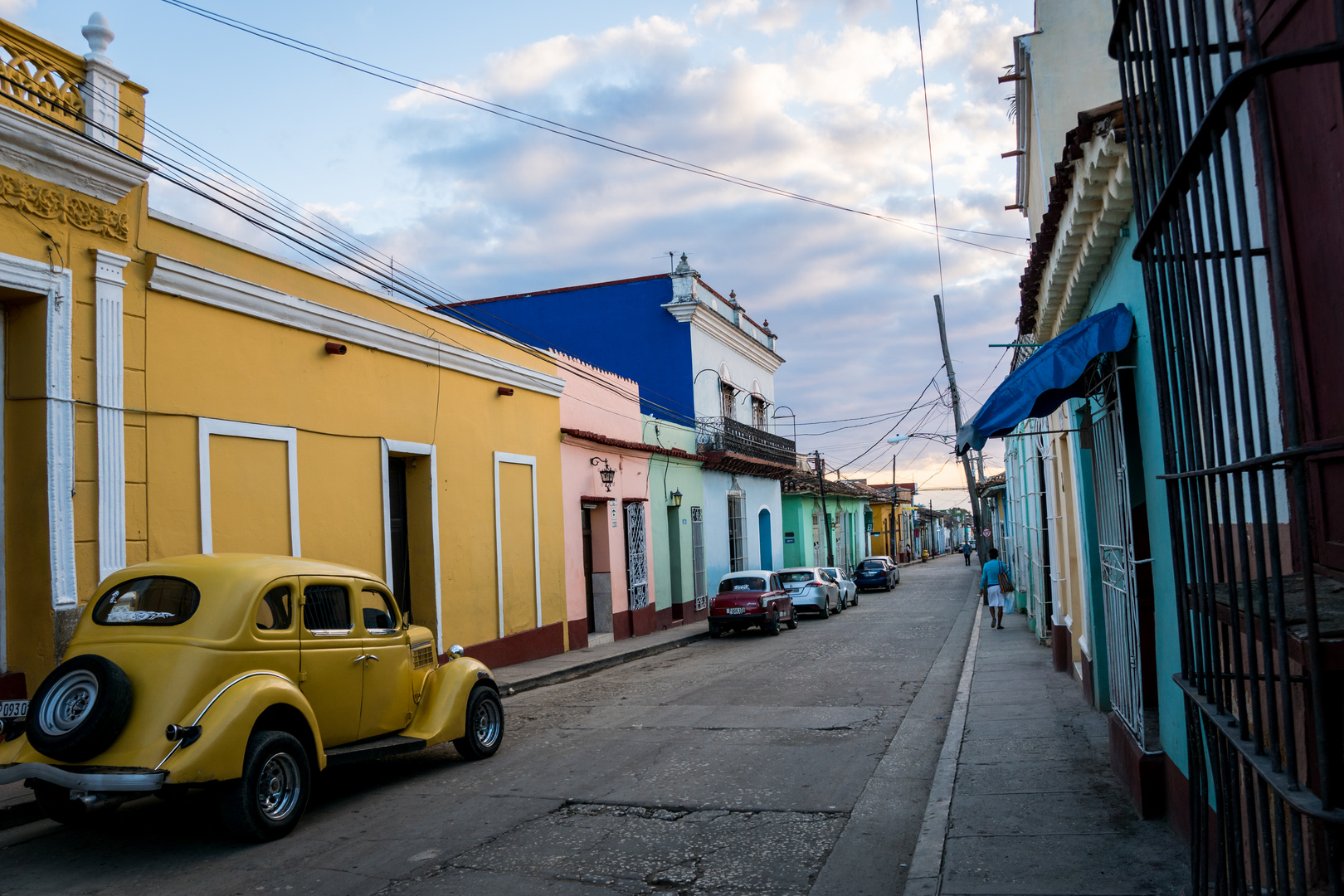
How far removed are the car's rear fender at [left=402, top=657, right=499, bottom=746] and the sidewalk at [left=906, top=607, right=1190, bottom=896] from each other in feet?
14.0

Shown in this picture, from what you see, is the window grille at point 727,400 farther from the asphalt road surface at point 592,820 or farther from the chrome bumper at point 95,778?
the chrome bumper at point 95,778

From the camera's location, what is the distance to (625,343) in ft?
95.7

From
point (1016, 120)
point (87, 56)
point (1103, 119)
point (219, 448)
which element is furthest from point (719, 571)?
point (1103, 119)

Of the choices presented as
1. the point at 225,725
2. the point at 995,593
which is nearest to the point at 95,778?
the point at 225,725

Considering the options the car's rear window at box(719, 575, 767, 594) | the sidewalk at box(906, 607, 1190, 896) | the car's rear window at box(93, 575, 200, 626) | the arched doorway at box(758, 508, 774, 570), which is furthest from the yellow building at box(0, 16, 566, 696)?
the arched doorway at box(758, 508, 774, 570)

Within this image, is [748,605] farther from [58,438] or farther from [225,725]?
[225,725]

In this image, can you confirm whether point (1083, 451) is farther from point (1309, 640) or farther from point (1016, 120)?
point (1016, 120)

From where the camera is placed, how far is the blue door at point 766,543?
113ft

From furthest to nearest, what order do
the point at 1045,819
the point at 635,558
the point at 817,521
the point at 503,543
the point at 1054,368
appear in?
1. the point at 817,521
2. the point at 635,558
3. the point at 503,543
4. the point at 1045,819
5. the point at 1054,368

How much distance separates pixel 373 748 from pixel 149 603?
2.03 m

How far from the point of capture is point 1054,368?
19.8 ft

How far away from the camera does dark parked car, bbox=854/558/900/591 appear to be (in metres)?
38.2

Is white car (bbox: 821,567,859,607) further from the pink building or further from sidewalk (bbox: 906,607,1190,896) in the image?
sidewalk (bbox: 906,607,1190,896)

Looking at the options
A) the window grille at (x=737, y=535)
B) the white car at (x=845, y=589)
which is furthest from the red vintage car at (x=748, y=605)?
the window grille at (x=737, y=535)
